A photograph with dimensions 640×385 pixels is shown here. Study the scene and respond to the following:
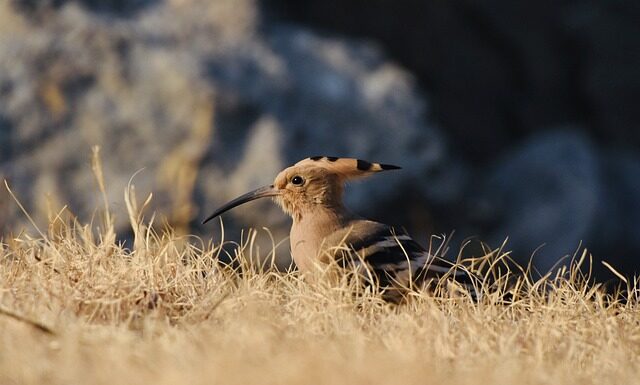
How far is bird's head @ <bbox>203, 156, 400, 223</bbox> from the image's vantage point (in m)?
4.06

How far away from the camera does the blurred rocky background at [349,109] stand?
7.03m

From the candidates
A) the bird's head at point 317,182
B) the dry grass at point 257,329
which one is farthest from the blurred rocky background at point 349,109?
the dry grass at point 257,329

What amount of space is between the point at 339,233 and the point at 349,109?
383cm

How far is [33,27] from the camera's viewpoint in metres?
7.22

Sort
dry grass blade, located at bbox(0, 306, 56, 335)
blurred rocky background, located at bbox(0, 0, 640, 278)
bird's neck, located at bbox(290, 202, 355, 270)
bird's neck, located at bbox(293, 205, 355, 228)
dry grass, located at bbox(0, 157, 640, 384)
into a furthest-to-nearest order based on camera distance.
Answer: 1. blurred rocky background, located at bbox(0, 0, 640, 278)
2. bird's neck, located at bbox(293, 205, 355, 228)
3. bird's neck, located at bbox(290, 202, 355, 270)
4. dry grass blade, located at bbox(0, 306, 56, 335)
5. dry grass, located at bbox(0, 157, 640, 384)

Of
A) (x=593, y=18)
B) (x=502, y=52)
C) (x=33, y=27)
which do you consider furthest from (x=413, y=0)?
(x=33, y=27)

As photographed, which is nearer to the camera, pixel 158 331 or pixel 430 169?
pixel 158 331

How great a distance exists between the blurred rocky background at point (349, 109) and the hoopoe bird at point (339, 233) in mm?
2376

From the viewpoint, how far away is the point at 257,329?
2.65 metres

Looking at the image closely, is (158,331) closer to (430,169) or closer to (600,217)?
(430,169)

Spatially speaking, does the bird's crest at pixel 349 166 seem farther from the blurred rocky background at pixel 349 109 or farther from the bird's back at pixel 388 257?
the blurred rocky background at pixel 349 109

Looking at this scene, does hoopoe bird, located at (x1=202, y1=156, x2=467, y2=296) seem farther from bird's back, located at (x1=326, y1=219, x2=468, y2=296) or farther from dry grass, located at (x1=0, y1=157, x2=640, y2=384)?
dry grass, located at (x1=0, y1=157, x2=640, y2=384)

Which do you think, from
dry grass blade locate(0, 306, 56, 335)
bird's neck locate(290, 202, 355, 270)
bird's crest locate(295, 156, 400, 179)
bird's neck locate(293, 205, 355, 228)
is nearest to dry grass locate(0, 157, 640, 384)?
dry grass blade locate(0, 306, 56, 335)

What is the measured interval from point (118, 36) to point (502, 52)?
3153 millimetres
